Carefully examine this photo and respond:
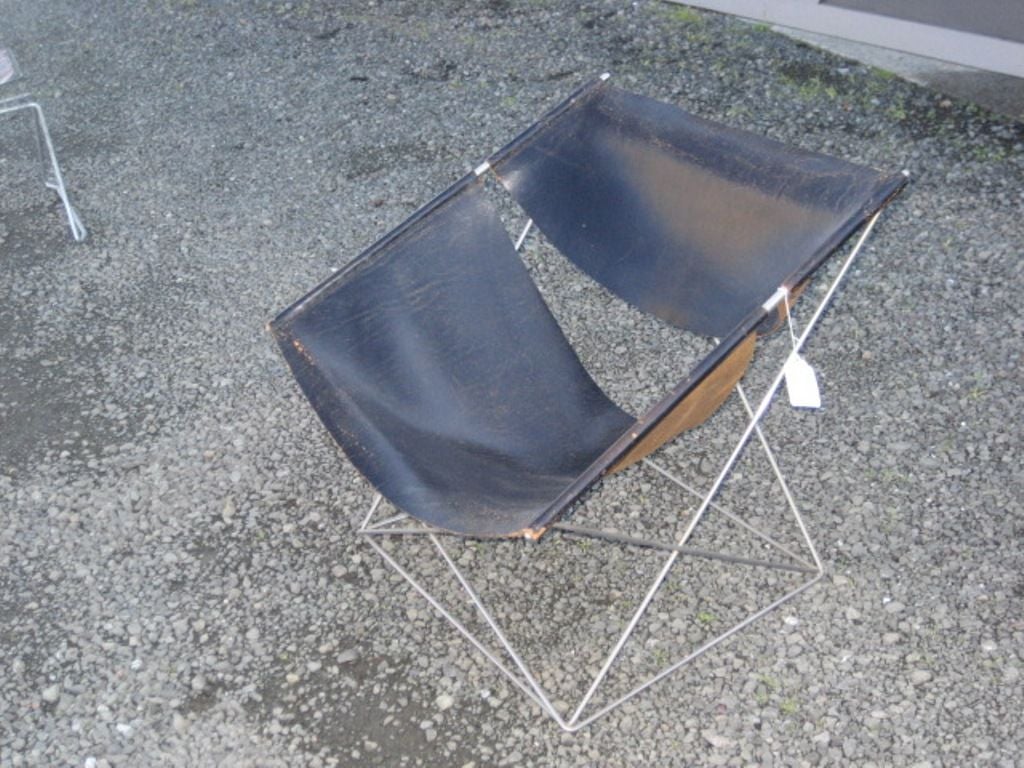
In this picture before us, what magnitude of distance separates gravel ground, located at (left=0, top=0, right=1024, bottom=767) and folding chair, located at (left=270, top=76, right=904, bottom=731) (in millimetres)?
116

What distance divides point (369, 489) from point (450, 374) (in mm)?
529

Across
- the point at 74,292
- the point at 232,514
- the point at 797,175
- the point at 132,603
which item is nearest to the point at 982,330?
the point at 797,175

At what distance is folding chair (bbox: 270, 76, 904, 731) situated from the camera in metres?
2.39

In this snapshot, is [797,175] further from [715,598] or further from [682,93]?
[682,93]

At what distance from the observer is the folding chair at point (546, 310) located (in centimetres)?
239

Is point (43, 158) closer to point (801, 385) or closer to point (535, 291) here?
point (535, 291)

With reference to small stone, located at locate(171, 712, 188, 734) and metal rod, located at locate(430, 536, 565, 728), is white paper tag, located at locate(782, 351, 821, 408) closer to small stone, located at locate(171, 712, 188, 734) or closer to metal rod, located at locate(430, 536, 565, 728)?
metal rod, located at locate(430, 536, 565, 728)

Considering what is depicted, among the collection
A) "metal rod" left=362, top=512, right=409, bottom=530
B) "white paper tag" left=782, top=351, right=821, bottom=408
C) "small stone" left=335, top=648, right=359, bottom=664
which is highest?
"white paper tag" left=782, top=351, right=821, bottom=408

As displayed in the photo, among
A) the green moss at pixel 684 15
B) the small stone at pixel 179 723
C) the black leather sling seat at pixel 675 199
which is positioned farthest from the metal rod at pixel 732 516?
the green moss at pixel 684 15

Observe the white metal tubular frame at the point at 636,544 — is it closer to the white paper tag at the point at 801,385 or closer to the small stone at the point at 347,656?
the white paper tag at the point at 801,385

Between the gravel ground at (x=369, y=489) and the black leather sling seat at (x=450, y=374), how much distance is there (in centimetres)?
37

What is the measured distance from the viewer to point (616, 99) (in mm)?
2822

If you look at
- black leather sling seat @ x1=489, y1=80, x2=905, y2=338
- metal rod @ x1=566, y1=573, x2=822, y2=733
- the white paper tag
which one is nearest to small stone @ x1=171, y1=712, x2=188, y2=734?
metal rod @ x1=566, y1=573, x2=822, y2=733

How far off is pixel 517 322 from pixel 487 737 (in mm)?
979
